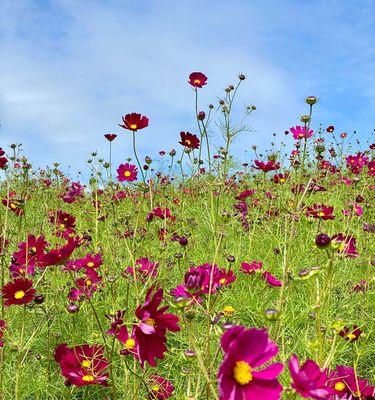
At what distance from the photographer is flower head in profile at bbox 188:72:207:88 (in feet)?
7.49

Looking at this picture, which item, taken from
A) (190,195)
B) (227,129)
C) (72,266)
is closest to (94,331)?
(72,266)

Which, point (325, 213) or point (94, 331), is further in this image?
point (325, 213)

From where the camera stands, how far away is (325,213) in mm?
2357

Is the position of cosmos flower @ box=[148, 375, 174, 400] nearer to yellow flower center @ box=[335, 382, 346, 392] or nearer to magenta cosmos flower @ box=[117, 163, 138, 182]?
yellow flower center @ box=[335, 382, 346, 392]

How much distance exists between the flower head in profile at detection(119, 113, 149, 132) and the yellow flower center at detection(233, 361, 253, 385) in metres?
1.57

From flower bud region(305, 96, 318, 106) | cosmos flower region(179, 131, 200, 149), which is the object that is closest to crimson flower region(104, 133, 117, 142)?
cosmos flower region(179, 131, 200, 149)

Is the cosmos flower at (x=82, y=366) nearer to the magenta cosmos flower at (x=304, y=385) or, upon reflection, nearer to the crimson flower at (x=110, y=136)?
the magenta cosmos flower at (x=304, y=385)

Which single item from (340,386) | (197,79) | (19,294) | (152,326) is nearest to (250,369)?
(152,326)

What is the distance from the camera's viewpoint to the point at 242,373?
646mm

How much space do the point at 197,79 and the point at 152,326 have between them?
1587 mm

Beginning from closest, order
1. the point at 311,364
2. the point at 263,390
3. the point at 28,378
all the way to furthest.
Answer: the point at 263,390, the point at 311,364, the point at 28,378

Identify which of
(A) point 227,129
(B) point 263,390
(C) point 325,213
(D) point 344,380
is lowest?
(D) point 344,380

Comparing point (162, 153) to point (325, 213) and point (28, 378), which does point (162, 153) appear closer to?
point (325, 213)

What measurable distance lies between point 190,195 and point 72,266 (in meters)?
3.05
